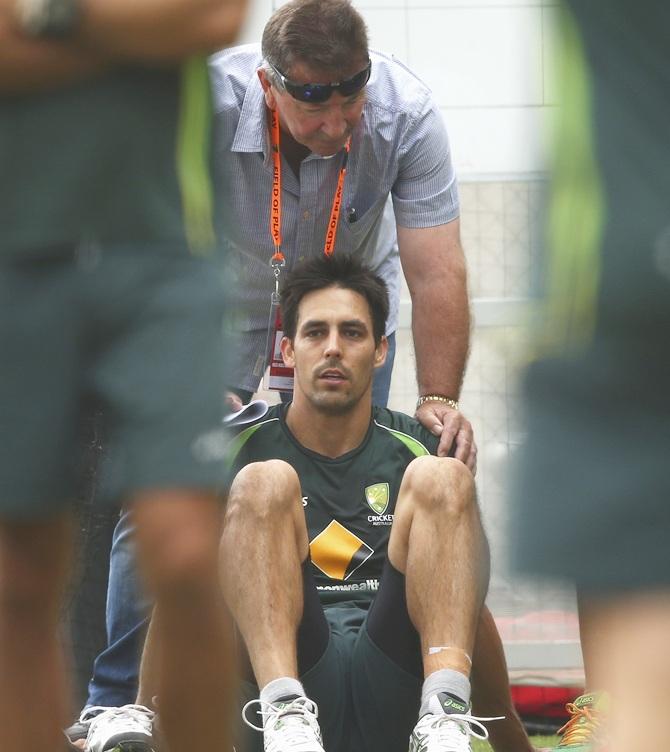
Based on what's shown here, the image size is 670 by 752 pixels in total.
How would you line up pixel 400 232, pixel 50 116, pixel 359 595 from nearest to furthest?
pixel 50 116 → pixel 359 595 → pixel 400 232

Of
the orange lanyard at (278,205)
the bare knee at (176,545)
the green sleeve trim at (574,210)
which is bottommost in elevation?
the bare knee at (176,545)

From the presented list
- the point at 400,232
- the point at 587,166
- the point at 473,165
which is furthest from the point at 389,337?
the point at 587,166

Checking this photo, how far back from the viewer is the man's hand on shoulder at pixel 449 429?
3908 millimetres

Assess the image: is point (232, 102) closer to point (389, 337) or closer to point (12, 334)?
point (389, 337)

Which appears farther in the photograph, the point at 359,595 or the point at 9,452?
the point at 359,595

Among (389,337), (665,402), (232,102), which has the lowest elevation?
(665,402)

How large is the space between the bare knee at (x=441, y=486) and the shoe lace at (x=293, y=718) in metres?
0.54

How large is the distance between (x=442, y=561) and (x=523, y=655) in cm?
184

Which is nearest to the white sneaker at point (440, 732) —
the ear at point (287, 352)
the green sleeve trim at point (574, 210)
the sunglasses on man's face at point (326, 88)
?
the ear at point (287, 352)

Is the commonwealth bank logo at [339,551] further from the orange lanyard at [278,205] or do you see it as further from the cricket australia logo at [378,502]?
the orange lanyard at [278,205]

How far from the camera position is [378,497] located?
3.85 meters

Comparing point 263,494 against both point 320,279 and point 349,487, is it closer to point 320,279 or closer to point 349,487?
point 349,487

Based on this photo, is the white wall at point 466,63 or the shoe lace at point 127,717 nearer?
the shoe lace at point 127,717

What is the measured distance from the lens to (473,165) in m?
5.48
